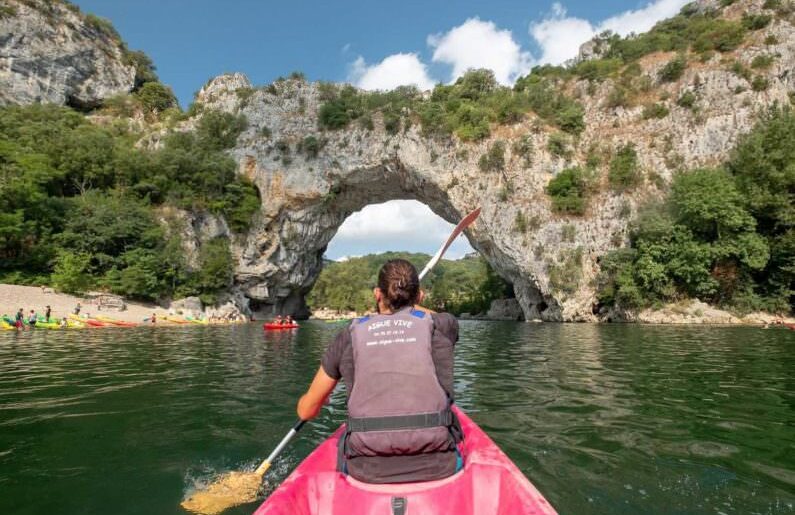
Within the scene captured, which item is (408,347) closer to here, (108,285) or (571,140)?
(108,285)

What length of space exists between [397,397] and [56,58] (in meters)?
60.4

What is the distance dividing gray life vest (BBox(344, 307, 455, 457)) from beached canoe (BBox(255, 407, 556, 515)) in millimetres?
190

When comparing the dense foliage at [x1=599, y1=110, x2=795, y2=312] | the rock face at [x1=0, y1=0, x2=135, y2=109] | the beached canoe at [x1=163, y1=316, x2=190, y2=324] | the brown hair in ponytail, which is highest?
the rock face at [x1=0, y1=0, x2=135, y2=109]

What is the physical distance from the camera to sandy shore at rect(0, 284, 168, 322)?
2111 cm

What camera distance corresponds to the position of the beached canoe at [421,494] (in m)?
2.04

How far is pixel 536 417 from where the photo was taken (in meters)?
5.07

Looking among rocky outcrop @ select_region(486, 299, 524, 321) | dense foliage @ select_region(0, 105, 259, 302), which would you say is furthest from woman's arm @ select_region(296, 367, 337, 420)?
rocky outcrop @ select_region(486, 299, 524, 321)

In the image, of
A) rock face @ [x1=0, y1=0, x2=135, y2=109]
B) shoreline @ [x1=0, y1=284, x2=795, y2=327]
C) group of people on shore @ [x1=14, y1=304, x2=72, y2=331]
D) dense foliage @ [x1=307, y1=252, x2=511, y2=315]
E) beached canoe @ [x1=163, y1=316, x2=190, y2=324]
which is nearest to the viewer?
group of people on shore @ [x1=14, y1=304, x2=72, y2=331]

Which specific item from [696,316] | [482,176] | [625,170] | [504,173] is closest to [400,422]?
[696,316]

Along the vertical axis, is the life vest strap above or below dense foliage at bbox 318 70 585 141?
below

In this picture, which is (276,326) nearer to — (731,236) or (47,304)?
(47,304)

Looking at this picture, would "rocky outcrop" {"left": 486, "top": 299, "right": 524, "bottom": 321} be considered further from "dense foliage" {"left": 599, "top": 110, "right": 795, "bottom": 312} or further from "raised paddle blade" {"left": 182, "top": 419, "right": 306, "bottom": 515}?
"raised paddle blade" {"left": 182, "top": 419, "right": 306, "bottom": 515}

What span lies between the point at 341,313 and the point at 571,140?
160 ft

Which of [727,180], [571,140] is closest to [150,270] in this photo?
[571,140]
